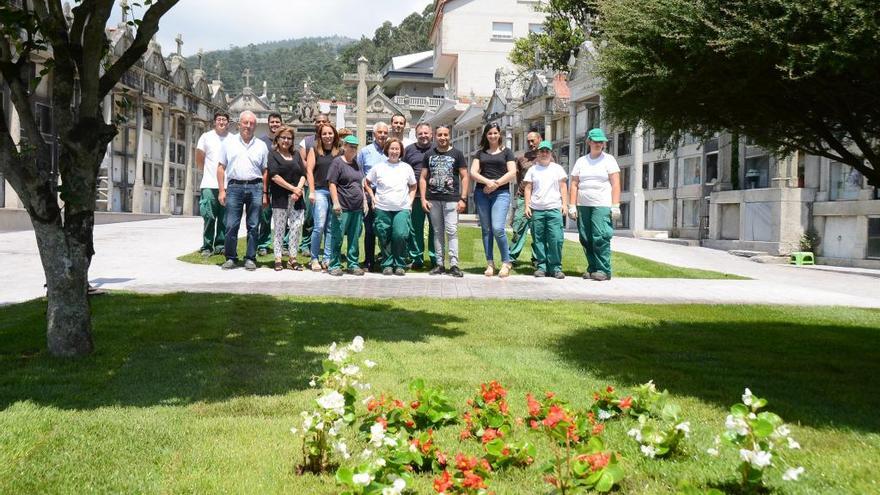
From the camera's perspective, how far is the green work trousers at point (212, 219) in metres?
13.1

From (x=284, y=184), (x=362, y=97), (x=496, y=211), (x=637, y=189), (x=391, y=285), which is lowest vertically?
(x=391, y=285)

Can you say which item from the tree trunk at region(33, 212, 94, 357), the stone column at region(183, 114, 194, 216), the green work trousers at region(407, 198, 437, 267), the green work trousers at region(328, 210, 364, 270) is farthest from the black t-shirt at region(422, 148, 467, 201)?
the stone column at region(183, 114, 194, 216)

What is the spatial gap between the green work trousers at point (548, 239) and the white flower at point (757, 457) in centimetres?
913

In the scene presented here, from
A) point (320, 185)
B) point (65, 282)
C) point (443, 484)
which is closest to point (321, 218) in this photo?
point (320, 185)

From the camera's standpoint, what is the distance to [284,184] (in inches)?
464

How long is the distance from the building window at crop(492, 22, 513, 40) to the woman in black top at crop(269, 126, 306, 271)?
59.1 metres

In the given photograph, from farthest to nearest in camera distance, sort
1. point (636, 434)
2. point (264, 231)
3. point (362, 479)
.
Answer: point (264, 231)
point (636, 434)
point (362, 479)

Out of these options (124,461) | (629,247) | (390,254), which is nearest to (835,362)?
(124,461)

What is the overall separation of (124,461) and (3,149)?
288 centimetres

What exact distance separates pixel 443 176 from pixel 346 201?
5.02 ft

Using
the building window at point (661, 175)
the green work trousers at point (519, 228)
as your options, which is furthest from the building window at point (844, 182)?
the green work trousers at point (519, 228)

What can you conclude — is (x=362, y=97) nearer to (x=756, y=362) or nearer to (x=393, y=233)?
(x=393, y=233)

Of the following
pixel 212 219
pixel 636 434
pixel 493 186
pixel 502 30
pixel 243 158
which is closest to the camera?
pixel 636 434

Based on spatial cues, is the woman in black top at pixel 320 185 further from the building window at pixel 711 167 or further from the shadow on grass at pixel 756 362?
the building window at pixel 711 167
